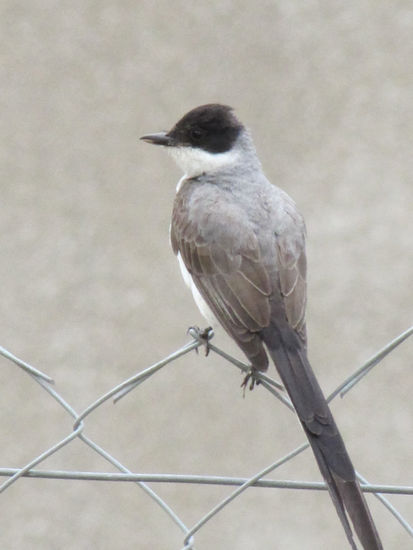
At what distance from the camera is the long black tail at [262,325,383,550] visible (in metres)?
1.96

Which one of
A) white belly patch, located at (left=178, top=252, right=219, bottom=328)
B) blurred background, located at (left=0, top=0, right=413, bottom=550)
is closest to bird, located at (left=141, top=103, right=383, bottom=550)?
white belly patch, located at (left=178, top=252, right=219, bottom=328)

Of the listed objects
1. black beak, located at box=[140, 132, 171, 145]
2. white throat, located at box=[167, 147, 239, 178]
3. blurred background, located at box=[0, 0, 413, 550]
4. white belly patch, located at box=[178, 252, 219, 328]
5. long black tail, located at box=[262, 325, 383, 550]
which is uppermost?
blurred background, located at box=[0, 0, 413, 550]

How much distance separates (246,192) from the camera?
2834mm

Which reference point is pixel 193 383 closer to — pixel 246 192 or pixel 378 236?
pixel 378 236

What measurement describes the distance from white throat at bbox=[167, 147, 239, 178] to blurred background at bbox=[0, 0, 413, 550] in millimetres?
2427

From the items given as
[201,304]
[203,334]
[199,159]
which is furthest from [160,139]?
[203,334]

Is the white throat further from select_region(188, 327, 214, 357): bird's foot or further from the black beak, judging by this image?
select_region(188, 327, 214, 357): bird's foot

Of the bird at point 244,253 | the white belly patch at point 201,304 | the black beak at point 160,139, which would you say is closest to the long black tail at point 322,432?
the bird at point 244,253

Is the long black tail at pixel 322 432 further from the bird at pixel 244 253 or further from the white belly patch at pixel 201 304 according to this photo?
the white belly patch at pixel 201 304

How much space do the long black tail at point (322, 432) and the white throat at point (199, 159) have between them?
64cm

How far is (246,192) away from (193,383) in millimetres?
2894

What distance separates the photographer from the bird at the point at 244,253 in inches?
93.0

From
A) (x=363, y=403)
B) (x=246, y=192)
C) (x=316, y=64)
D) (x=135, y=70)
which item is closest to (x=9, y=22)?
(x=135, y=70)

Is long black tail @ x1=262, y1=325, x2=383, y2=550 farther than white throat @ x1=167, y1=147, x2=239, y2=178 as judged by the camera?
No
